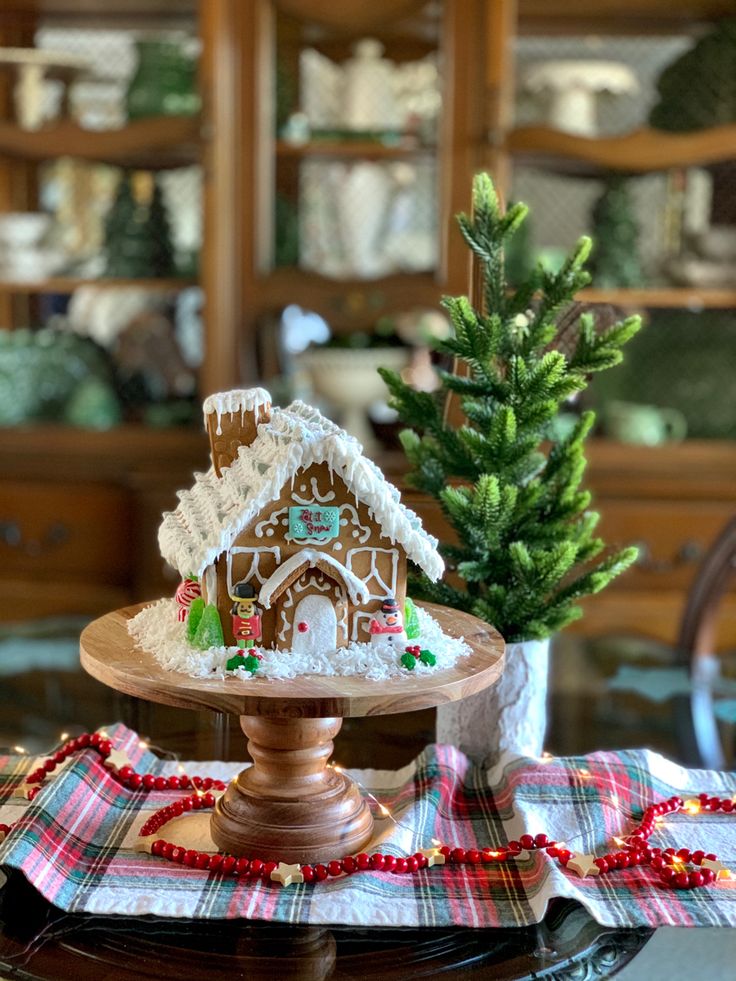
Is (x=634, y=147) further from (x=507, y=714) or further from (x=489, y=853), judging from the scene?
(x=489, y=853)

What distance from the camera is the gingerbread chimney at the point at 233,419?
0.94 metres

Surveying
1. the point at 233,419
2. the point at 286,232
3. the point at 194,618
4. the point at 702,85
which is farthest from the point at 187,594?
the point at 702,85

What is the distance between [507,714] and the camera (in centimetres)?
110

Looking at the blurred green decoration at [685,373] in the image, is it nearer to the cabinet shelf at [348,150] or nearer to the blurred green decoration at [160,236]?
the cabinet shelf at [348,150]

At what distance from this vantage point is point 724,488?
2506mm

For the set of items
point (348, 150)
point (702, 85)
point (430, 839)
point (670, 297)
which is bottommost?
point (430, 839)

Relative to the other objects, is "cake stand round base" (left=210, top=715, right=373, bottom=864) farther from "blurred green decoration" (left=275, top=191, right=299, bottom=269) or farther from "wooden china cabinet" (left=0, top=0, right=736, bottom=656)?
"blurred green decoration" (left=275, top=191, right=299, bottom=269)

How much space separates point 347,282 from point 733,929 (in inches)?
74.5

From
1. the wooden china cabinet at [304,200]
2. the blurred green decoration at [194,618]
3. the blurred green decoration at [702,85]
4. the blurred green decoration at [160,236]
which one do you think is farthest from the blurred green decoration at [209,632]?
the blurred green decoration at [702,85]

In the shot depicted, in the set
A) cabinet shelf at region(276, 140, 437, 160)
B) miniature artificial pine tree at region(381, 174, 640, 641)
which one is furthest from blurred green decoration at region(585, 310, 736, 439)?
miniature artificial pine tree at region(381, 174, 640, 641)

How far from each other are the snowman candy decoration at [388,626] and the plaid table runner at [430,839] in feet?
0.51

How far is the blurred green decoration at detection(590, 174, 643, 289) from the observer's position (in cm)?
257

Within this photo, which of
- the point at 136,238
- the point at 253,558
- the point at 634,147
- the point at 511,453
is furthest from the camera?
the point at 136,238

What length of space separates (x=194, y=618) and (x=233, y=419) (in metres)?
0.16
